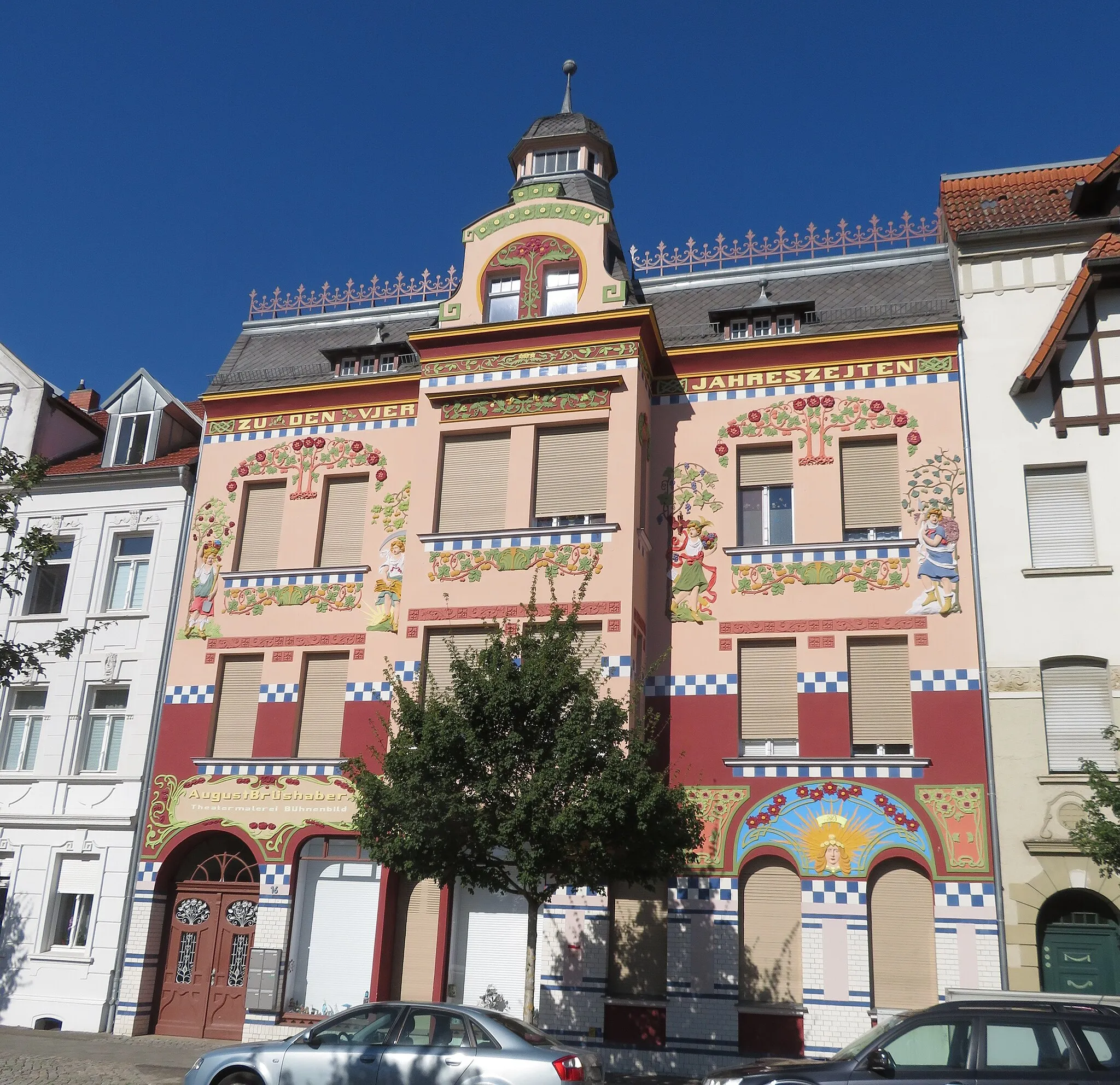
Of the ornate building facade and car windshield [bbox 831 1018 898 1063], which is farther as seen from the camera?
the ornate building facade

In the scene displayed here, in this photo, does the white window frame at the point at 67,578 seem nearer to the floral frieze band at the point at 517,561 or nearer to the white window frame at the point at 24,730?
the white window frame at the point at 24,730

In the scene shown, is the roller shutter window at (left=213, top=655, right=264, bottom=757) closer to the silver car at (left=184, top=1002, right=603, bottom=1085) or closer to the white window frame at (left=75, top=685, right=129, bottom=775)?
the white window frame at (left=75, top=685, right=129, bottom=775)

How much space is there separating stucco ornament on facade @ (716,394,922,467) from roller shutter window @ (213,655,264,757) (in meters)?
9.82

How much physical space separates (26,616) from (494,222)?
12.7 meters

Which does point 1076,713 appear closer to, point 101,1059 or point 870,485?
point 870,485

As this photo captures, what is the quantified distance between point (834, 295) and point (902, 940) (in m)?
12.0

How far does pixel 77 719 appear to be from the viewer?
23.8 m

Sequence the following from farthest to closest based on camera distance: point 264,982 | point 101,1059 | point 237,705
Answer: point 237,705 < point 264,982 < point 101,1059

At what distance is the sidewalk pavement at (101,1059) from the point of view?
17.0 m

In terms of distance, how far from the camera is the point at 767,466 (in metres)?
21.8

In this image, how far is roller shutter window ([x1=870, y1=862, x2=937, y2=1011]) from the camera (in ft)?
59.5

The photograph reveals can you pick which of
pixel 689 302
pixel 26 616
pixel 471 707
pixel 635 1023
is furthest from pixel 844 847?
pixel 26 616

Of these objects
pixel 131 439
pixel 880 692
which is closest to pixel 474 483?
pixel 880 692

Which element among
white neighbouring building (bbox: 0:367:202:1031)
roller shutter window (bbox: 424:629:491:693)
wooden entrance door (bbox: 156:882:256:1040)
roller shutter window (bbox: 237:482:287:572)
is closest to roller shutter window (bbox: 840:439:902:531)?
roller shutter window (bbox: 424:629:491:693)
